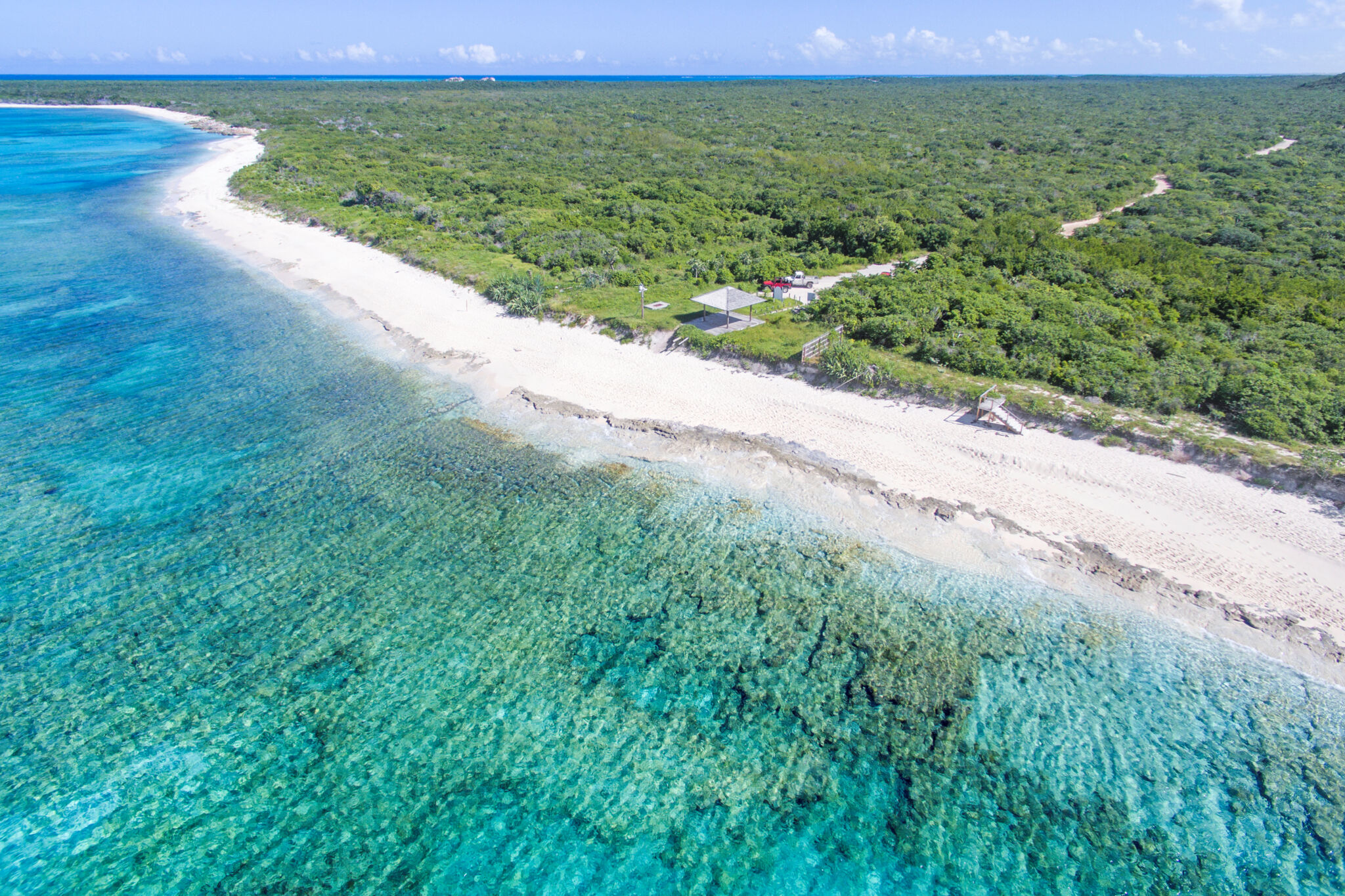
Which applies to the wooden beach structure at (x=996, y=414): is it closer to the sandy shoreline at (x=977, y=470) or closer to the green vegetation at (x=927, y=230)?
the sandy shoreline at (x=977, y=470)

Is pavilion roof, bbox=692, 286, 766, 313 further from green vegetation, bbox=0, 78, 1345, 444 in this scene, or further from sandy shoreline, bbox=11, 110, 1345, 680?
sandy shoreline, bbox=11, 110, 1345, 680

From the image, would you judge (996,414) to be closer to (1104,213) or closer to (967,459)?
(967,459)

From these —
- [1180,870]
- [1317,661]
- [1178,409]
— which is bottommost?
[1180,870]

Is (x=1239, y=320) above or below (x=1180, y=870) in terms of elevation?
above

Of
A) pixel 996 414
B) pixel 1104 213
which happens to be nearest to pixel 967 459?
pixel 996 414

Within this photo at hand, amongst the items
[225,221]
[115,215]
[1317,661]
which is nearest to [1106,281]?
[1317,661]

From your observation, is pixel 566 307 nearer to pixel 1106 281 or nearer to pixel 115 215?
pixel 1106 281

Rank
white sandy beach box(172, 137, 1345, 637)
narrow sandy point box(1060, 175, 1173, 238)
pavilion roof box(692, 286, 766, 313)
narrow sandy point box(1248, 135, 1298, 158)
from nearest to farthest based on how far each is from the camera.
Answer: white sandy beach box(172, 137, 1345, 637), pavilion roof box(692, 286, 766, 313), narrow sandy point box(1060, 175, 1173, 238), narrow sandy point box(1248, 135, 1298, 158)

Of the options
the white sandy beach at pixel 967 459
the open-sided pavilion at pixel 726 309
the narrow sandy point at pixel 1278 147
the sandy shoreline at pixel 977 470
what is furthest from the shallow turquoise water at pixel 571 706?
the narrow sandy point at pixel 1278 147

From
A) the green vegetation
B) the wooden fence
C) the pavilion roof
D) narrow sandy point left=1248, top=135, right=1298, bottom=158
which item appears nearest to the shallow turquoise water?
the wooden fence
